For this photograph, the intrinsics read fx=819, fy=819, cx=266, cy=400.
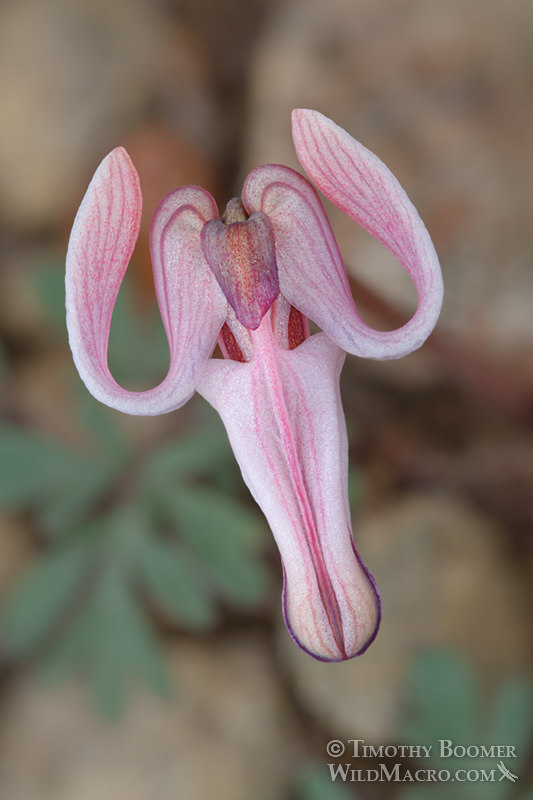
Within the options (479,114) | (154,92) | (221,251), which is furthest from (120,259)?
(154,92)

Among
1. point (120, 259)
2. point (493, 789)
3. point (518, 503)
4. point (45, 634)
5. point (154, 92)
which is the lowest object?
point (493, 789)

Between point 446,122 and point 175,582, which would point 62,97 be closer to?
point 446,122

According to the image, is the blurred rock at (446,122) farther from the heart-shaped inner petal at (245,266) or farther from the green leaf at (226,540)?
the heart-shaped inner petal at (245,266)

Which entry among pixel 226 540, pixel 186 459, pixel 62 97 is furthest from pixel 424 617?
pixel 62 97

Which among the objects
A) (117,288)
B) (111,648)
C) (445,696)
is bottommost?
(445,696)

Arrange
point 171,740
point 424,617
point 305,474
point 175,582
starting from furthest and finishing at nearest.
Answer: point 171,740 < point 424,617 < point 175,582 < point 305,474

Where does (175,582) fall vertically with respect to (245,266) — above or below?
below

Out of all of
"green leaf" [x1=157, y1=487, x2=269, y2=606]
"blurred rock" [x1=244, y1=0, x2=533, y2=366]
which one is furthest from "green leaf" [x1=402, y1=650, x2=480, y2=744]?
"blurred rock" [x1=244, y1=0, x2=533, y2=366]

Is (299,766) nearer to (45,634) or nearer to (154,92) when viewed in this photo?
(45,634)
